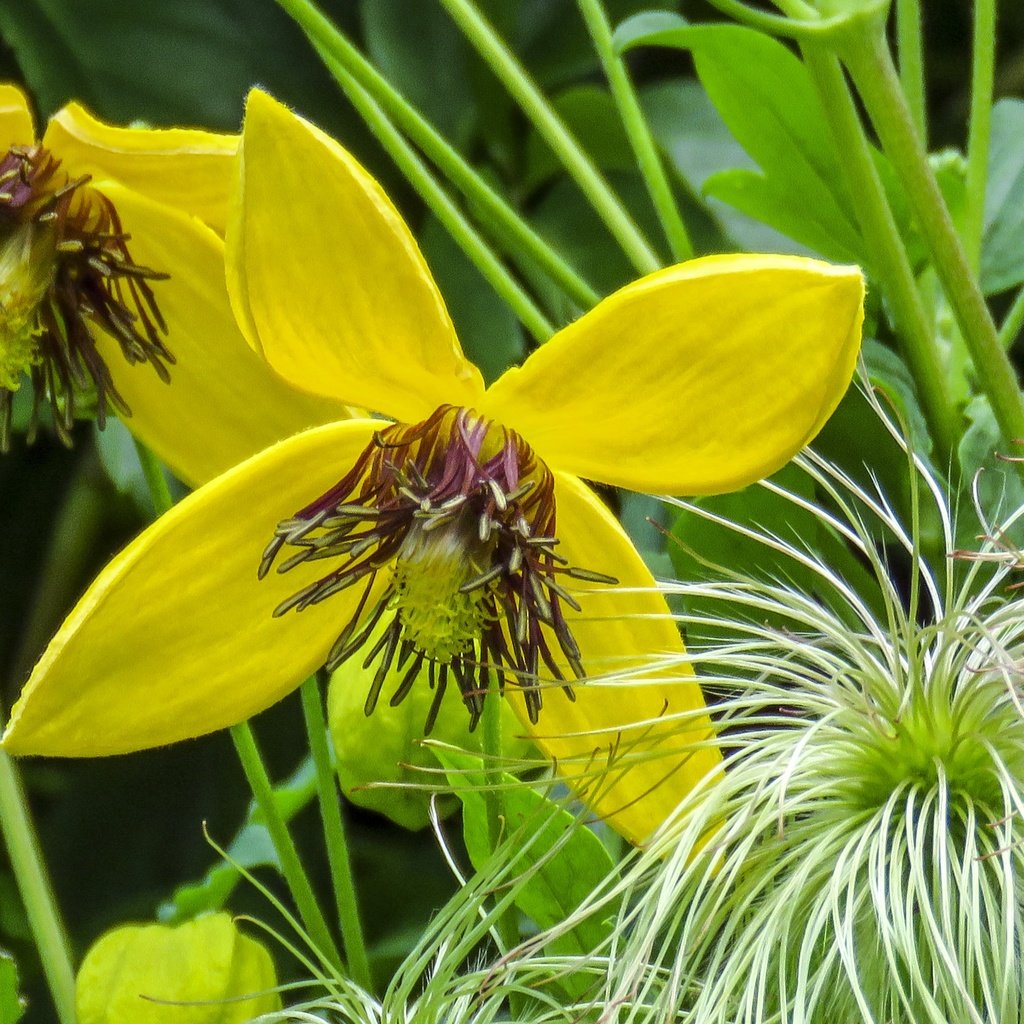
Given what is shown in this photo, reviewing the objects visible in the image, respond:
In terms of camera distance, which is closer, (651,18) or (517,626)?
(517,626)

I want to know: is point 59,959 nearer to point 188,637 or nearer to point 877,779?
point 188,637

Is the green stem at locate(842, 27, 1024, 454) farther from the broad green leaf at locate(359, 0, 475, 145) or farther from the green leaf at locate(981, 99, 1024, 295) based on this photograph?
the broad green leaf at locate(359, 0, 475, 145)

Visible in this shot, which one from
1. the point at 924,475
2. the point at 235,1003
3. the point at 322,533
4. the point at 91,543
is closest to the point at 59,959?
the point at 235,1003

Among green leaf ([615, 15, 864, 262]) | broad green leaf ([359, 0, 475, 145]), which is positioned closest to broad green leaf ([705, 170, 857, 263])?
green leaf ([615, 15, 864, 262])

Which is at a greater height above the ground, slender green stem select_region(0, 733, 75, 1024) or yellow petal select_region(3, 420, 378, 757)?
yellow petal select_region(3, 420, 378, 757)

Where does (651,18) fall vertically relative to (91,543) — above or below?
above
